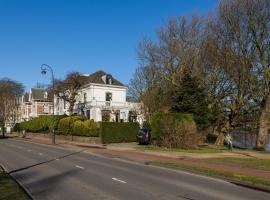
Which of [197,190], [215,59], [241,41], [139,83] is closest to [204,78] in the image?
[215,59]

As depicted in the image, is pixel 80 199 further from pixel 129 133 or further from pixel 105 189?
pixel 129 133

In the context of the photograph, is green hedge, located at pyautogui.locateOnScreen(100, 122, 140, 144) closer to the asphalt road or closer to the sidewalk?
the sidewalk

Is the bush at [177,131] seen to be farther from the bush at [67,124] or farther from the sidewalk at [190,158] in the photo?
the bush at [67,124]

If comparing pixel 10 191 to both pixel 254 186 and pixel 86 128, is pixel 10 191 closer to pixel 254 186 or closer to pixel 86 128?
pixel 254 186

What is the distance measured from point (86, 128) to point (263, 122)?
2016 centimetres

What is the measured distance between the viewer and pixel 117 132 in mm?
46594

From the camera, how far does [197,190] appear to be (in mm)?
13305

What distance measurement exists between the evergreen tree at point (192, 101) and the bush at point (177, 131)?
26.6 ft

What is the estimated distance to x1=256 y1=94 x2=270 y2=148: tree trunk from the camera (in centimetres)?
→ 3956

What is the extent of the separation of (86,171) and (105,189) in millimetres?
5795

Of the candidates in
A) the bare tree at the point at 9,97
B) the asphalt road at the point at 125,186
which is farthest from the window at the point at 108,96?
the asphalt road at the point at 125,186

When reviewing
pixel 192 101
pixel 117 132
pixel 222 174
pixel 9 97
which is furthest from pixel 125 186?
pixel 9 97

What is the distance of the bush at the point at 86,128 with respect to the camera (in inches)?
1871

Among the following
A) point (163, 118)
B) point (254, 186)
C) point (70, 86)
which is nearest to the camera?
point (254, 186)
